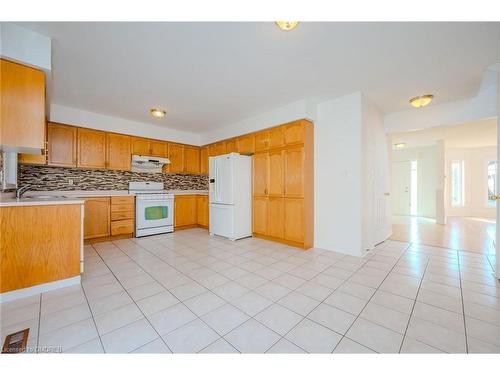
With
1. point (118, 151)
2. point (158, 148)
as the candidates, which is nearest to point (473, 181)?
point (158, 148)

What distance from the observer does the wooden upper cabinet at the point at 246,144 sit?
415cm

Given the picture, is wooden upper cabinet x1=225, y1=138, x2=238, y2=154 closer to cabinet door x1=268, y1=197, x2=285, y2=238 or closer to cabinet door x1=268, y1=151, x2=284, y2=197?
cabinet door x1=268, y1=151, x2=284, y2=197

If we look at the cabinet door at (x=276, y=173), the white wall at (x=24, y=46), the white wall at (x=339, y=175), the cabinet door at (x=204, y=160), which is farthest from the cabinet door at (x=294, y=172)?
the white wall at (x=24, y=46)

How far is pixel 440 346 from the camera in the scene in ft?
4.22

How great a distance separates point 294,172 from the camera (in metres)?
3.46

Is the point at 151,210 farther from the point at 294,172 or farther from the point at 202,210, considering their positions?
the point at 294,172

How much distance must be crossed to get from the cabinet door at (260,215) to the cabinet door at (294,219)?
51 cm

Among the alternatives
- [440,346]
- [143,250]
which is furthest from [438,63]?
[143,250]

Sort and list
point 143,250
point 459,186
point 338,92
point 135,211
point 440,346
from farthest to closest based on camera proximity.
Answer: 1. point 459,186
2. point 135,211
3. point 143,250
4. point 338,92
5. point 440,346

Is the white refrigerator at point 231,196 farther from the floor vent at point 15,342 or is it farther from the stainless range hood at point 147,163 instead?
the floor vent at point 15,342

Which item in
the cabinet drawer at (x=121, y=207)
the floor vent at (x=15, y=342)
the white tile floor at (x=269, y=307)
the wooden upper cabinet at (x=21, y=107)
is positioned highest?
the wooden upper cabinet at (x=21, y=107)
